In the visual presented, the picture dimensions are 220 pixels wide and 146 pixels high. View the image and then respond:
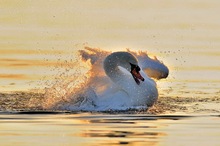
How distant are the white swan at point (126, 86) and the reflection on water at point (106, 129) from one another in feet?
3.93

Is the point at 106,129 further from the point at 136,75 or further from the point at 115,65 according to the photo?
the point at 115,65

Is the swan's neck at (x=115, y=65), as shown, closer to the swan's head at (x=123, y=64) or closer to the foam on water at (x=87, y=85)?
the swan's head at (x=123, y=64)

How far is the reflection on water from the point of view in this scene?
1395cm

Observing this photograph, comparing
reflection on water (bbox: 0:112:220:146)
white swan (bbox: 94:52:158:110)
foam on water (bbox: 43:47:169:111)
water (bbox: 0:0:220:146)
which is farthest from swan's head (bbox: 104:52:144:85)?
reflection on water (bbox: 0:112:220:146)

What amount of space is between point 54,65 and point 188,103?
4447mm

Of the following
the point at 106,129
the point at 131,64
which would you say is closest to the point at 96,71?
the point at 131,64

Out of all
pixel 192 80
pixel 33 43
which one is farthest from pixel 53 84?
pixel 33 43

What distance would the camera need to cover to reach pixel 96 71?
63.8ft

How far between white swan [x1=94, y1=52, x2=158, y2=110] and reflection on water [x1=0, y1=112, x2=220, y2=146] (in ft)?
3.93

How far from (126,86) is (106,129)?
12.3ft

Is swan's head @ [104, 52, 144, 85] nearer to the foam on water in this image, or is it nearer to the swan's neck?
the swan's neck

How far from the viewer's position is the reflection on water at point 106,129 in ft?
45.8

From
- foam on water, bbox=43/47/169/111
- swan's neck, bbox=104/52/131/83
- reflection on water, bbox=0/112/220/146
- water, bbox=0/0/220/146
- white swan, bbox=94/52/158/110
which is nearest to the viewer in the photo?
reflection on water, bbox=0/112/220/146

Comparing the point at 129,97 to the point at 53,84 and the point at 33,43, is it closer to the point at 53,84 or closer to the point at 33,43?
the point at 53,84
